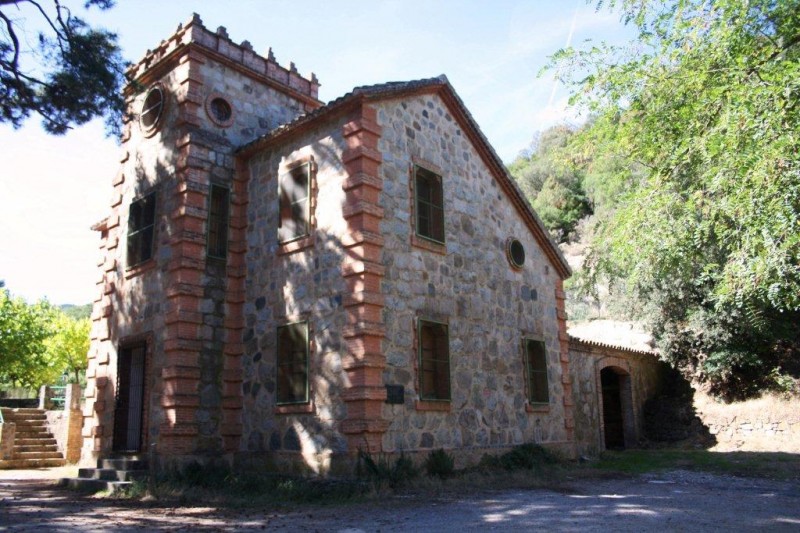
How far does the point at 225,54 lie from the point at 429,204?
5359mm

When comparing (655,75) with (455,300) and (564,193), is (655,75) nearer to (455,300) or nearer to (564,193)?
(455,300)

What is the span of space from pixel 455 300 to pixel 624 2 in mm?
5675

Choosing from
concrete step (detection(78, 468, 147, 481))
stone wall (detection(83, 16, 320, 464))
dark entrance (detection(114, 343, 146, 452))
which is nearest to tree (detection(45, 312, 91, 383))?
stone wall (detection(83, 16, 320, 464))

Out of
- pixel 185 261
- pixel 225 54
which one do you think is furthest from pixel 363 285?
pixel 225 54

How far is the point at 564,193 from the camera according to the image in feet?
145

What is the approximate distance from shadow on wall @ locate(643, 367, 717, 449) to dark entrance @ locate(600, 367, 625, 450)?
835 millimetres

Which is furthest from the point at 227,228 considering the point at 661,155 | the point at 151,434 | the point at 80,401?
the point at 80,401

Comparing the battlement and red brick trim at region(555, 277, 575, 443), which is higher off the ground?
the battlement

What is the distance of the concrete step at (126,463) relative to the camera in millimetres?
Answer: 11422

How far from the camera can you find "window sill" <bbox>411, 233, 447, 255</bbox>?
37.2ft

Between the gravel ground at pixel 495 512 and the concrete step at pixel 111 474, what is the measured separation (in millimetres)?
803

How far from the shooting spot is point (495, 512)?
757cm

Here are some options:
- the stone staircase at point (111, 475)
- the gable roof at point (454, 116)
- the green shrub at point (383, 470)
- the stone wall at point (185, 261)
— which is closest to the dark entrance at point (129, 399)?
the stone wall at point (185, 261)

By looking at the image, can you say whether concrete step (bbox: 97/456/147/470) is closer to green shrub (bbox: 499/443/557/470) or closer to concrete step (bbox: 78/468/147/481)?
concrete step (bbox: 78/468/147/481)
